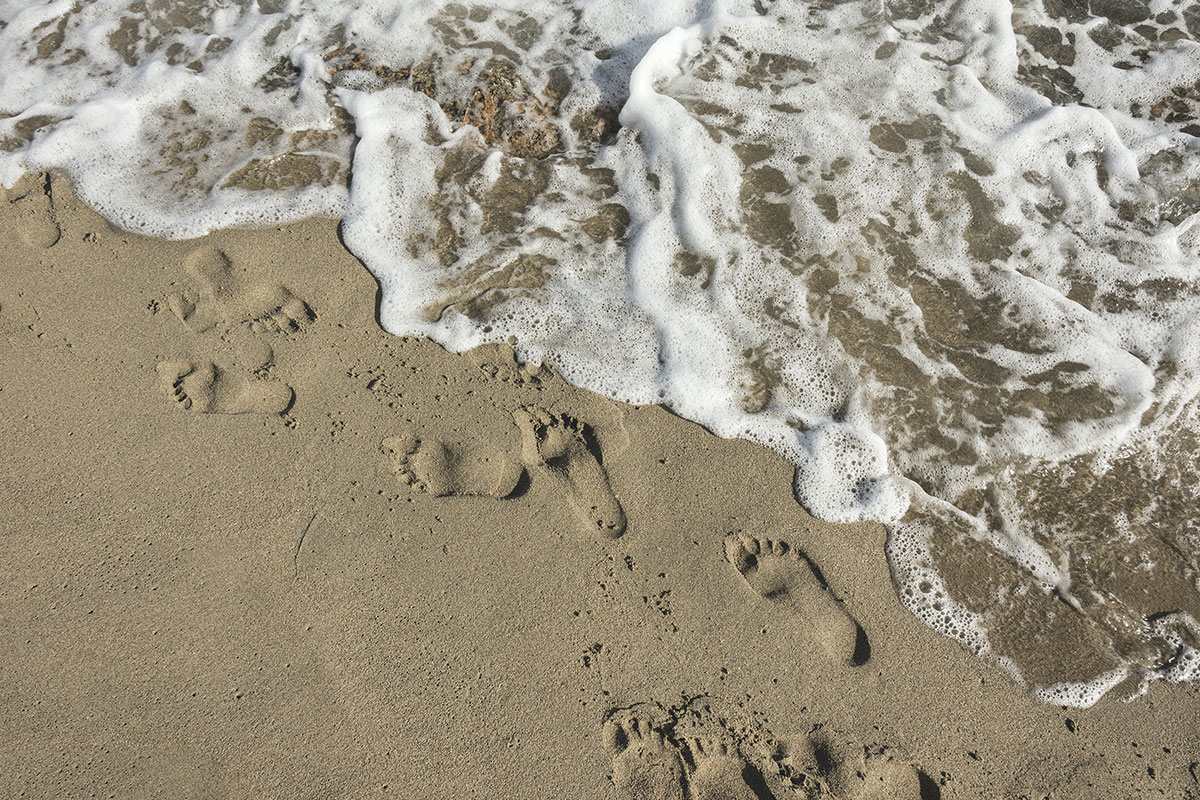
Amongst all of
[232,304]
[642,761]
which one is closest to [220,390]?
[232,304]

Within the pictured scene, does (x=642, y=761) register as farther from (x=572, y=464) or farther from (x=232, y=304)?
(x=232, y=304)

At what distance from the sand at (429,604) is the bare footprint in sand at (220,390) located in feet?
0.04

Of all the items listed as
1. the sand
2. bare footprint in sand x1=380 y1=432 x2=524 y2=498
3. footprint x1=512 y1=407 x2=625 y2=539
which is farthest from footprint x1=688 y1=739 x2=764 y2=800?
bare footprint in sand x1=380 y1=432 x2=524 y2=498

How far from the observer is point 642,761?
2.32 meters

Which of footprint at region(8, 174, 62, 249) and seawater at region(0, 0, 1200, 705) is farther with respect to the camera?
footprint at region(8, 174, 62, 249)

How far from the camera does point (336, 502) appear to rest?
263cm

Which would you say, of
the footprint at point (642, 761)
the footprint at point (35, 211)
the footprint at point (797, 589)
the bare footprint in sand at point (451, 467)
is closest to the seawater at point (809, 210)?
the footprint at point (35, 211)

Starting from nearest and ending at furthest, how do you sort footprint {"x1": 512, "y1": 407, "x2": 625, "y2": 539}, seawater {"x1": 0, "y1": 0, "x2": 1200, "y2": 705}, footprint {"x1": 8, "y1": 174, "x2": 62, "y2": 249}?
1. footprint {"x1": 512, "y1": 407, "x2": 625, "y2": 539}
2. seawater {"x1": 0, "y1": 0, "x2": 1200, "y2": 705}
3. footprint {"x1": 8, "y1": 174, "x2": 62, "y2": 249}

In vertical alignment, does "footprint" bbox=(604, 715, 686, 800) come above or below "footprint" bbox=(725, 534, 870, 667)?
below

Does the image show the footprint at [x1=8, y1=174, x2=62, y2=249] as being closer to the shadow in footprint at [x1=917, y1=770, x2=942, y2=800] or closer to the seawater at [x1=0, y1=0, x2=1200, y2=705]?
the seawater at [x1=0, y1=0, x2=1200, y2=705]

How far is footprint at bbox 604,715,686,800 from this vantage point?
2.29m

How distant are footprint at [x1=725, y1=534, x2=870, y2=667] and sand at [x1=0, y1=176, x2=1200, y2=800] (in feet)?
0.04

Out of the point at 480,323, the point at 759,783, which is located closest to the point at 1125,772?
the point at 759,783

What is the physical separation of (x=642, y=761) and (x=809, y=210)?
2.58 m
